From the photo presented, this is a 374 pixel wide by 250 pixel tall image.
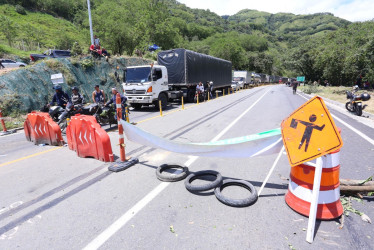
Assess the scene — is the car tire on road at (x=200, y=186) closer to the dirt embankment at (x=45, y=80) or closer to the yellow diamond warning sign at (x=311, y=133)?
the yellow diamond warning sign at (x=311, y=133)

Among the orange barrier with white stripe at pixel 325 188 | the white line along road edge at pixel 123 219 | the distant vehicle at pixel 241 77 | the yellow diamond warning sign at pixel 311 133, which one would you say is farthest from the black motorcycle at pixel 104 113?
the distant vehicle at pixel 241 77

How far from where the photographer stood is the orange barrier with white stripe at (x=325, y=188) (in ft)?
9.10

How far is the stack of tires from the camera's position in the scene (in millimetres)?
3174

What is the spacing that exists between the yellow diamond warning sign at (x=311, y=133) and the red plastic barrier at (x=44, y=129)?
6.26 m

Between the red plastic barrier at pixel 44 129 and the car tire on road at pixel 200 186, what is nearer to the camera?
the car tire on road at pixel 200 186

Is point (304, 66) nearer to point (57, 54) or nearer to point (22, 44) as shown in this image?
point (57, 54)

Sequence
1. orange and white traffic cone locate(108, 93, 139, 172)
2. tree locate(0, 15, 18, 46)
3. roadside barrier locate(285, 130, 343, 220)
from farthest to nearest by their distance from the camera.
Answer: tree locate(0, 15, 18, 46) → orange and white traffic cone locate(108, 93, 139, 172) → roadside barrier locate(285, 130, 343, 220)

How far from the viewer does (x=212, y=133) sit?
736 centimetres

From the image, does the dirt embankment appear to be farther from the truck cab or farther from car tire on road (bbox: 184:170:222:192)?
car tire on road (bbox: 184:170:222:192)

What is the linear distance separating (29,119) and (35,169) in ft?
8.98

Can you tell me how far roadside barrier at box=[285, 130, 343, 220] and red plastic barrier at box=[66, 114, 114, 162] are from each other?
390 cm

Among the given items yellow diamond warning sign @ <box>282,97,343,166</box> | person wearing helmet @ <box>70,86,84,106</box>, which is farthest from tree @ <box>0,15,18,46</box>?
yellow diamond warning sign @ <box>282,97,343,166</box>

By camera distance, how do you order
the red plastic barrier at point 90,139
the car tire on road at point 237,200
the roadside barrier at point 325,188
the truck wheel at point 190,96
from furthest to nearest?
the truck wheel at point 190,96 → the red plastic barrier at point 90,139 → the car tire on road at point 237,200 → the roadside barrier at point 325,188

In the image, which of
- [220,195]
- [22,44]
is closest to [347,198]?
[220,195]
